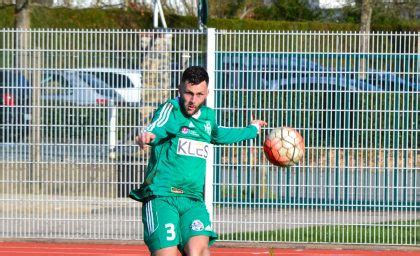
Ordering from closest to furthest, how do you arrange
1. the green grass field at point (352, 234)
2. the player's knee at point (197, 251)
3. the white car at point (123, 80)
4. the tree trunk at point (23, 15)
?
the player's knee at point (197, 251)
the white car at point (123, 80)
the green grass field at point (352, 234)
the tree trunk at point (23, 15)

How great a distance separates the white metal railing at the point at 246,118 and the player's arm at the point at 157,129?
4.57 m

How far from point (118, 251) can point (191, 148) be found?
15.4ft

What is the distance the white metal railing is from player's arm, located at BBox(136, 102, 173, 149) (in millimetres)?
4571

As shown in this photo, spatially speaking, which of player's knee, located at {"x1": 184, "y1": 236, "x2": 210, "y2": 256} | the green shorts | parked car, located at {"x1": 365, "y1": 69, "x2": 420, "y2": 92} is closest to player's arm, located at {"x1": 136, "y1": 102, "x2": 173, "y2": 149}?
Result: the green shorts

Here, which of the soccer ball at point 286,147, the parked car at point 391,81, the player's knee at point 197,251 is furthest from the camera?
the parked car at point 391,81

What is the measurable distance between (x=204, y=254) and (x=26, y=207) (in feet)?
18.6

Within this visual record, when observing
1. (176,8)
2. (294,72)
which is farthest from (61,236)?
(176,8)

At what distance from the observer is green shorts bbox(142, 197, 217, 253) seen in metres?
7.94

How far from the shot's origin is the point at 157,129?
7.97 meters

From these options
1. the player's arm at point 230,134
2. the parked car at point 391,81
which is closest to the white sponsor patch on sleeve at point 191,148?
the player's arm at point 230,134

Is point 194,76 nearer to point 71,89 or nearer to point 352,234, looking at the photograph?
point 71,89

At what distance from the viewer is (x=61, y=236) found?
1313 centimetres

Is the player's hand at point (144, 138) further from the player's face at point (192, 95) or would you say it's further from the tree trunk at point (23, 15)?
the tree trunk at point (23, 15)

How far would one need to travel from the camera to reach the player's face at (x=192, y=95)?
8.00m
